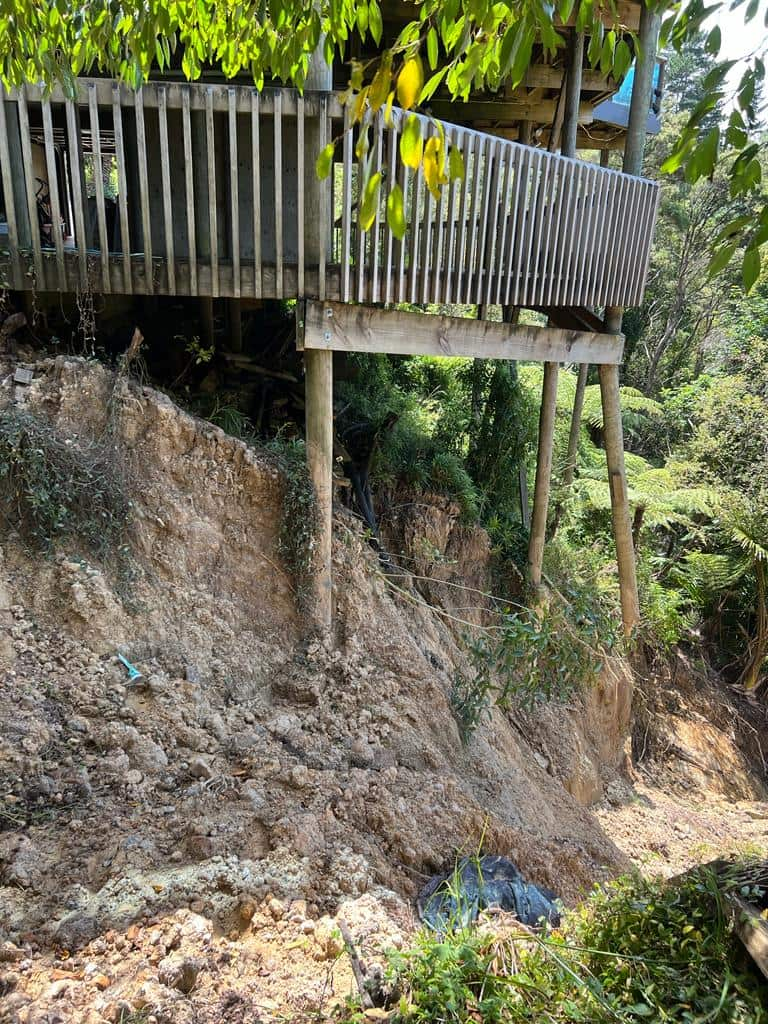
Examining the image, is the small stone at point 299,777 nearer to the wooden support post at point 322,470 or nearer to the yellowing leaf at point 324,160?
the wooden support post at point 322,470

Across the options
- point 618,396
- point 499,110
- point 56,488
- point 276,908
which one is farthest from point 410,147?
point 499,110

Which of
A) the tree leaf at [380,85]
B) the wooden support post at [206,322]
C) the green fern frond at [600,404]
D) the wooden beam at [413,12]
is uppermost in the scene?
the wooden beam at [413,12]

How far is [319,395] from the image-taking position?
197 inches

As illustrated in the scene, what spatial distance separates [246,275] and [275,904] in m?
3.81

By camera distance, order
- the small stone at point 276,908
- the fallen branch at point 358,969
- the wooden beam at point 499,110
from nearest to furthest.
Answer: the fallen branch at point 358,969, the small stone at point 276,908, the wooden beam at point 499,110

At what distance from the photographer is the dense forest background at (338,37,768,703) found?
7.73m

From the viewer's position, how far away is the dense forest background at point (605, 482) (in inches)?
304

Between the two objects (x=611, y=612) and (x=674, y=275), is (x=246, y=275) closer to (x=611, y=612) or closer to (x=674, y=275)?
(x=611, y=612)

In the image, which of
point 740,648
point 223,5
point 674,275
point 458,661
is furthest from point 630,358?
point 223,5

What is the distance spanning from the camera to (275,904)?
2773 mm

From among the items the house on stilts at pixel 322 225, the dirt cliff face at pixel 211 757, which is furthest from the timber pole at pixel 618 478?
the dirt cliff face at pixel 211 757

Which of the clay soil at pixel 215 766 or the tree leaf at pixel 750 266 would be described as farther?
the clay soil at pixel 215 766

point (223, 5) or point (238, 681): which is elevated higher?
point (223, 5)

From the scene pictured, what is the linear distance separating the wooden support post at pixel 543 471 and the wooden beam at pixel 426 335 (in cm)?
94
